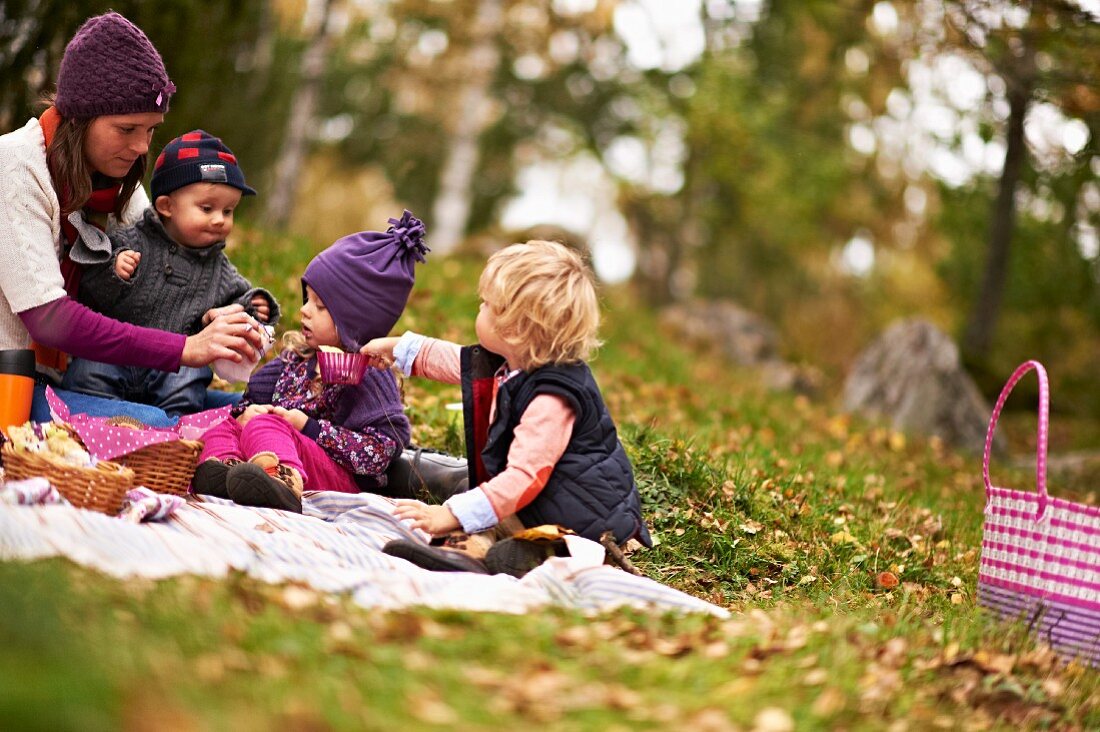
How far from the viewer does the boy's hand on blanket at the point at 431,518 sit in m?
4.14

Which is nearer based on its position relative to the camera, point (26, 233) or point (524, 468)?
point (524, 468)

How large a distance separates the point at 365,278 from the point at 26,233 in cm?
122

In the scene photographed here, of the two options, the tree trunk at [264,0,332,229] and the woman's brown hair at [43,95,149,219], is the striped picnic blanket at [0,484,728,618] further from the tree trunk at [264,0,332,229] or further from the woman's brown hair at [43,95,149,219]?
the tree trunk at [264,0,332,229]

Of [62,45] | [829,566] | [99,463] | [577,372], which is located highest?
[62,45]

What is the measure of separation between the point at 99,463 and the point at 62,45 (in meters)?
5.07

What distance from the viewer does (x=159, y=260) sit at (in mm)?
4781

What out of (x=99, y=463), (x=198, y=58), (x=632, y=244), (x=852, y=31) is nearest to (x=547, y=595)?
(x=99, y=463)

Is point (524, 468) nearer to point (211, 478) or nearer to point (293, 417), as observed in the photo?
point (293, 417)

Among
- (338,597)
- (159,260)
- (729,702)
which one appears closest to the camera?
(729,702)

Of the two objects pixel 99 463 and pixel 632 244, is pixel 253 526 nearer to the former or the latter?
pixel 99 463

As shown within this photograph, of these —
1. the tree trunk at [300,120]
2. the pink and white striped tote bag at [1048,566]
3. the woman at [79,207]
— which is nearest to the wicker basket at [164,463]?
the woman at [79,207]

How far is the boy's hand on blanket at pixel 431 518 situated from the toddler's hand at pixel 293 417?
70 cm

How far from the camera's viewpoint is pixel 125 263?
462 cm

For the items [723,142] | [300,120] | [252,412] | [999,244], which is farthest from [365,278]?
[723,142]
